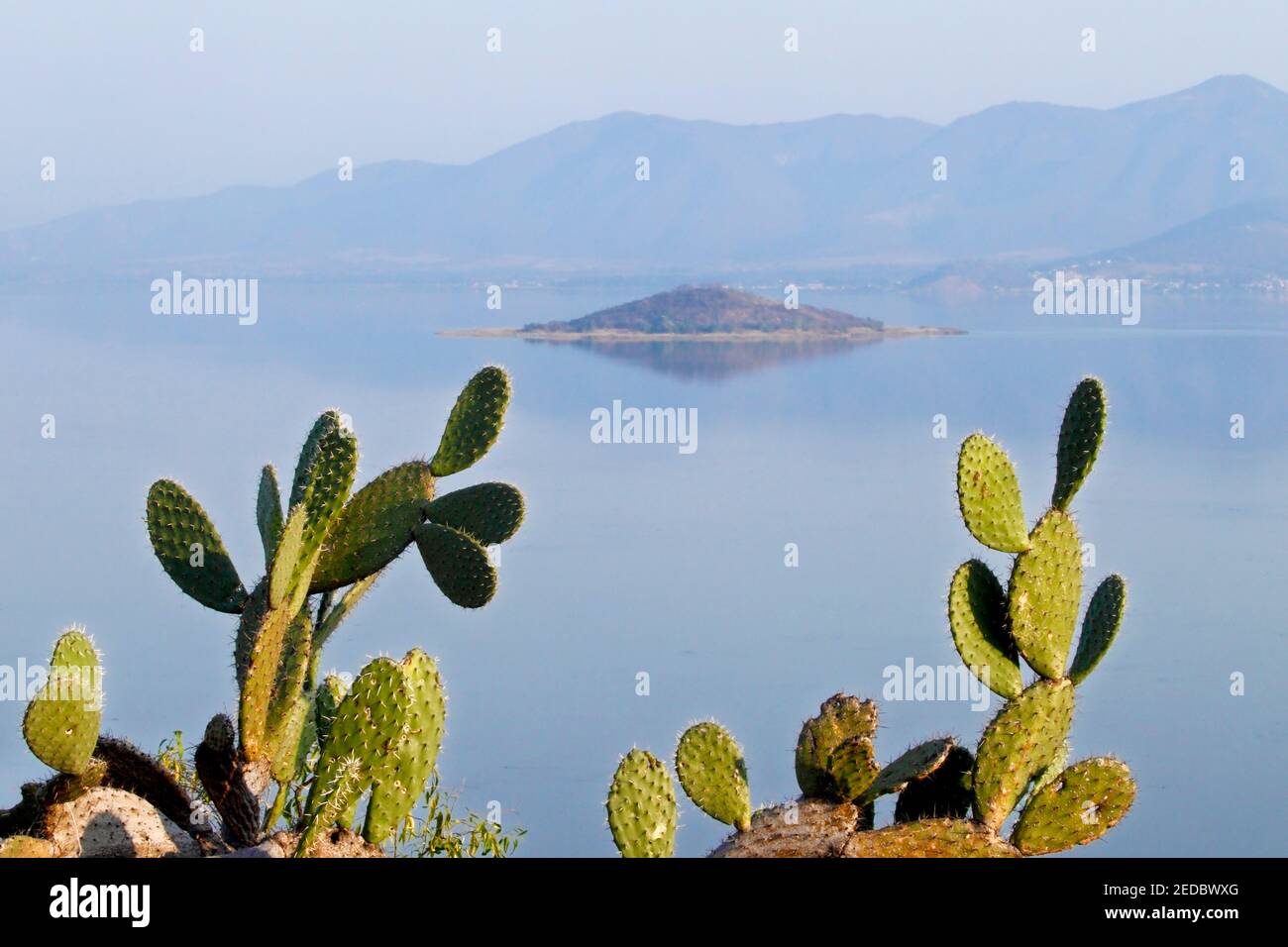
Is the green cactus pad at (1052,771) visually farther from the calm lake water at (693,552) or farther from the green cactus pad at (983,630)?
the calm lake water at (693,552)

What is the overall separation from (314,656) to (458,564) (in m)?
0.47

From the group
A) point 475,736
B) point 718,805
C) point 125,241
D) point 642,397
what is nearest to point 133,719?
point 475,736

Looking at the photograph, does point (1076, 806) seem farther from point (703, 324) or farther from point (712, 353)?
point (703, 324)

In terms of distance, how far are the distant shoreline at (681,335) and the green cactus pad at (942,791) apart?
59.7m

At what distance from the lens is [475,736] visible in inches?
563

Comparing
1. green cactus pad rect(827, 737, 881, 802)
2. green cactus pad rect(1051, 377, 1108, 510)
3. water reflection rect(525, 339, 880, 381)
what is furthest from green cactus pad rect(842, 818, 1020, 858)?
water reflection rect(525, 339, 880, 381)

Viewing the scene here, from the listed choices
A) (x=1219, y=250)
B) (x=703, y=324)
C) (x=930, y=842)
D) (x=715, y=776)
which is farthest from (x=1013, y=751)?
(x=1219, y=250)

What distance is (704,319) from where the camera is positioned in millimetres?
66750

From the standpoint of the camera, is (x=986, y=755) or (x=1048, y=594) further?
(x=1048, y=594)

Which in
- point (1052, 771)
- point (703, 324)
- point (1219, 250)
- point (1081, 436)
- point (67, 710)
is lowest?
point (1052, 771)

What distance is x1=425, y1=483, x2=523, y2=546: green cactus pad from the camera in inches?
179

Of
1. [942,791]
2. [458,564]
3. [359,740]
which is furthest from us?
[458,564]

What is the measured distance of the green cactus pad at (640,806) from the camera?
3.85m
